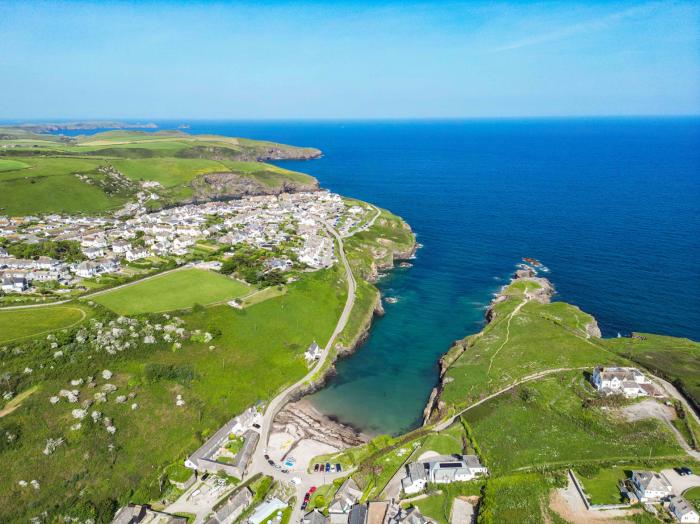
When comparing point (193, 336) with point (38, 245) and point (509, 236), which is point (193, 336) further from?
point (509, 236)

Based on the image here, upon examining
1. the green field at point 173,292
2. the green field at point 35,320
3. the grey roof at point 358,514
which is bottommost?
the grey roof at point 358,514

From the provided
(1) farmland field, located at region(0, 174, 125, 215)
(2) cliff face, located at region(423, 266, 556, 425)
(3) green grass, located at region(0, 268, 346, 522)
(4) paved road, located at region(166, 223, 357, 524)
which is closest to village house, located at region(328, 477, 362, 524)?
(4) paved road, located at region(166, 223, 357, 524)

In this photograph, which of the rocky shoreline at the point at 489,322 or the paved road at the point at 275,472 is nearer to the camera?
the paved road at the point at 275,472

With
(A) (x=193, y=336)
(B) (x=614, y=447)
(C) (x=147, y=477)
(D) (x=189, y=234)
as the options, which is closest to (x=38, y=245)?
(D) (x=189, y=234)

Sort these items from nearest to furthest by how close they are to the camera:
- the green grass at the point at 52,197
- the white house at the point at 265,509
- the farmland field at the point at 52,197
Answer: the white house at the point at 265,509
the green grass at the point at 52,197
the farmland field at the point at 52,197

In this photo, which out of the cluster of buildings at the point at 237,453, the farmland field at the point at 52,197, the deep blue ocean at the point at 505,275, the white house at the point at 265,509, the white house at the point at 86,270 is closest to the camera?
the white house at the point at 265,509

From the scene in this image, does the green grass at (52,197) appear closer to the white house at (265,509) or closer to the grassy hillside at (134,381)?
the grassy hillside at (134,381)

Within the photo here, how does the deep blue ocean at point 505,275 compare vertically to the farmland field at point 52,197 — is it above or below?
below

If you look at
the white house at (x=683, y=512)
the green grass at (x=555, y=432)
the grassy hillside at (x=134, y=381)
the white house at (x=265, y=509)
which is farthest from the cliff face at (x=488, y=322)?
the white house at (x=683, y=512)
